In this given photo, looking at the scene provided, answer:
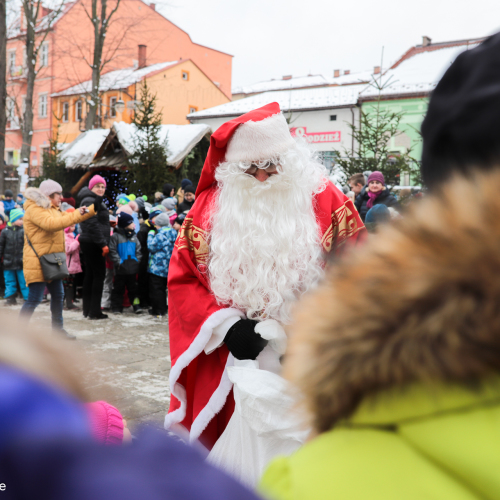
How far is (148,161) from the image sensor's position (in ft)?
50.4

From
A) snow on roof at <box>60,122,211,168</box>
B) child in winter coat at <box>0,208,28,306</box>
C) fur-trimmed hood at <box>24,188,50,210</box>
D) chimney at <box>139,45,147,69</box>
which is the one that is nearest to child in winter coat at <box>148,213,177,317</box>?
fur-trimmed hood at <box>24,188,50,210</box>

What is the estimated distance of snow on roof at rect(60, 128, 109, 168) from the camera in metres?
20.0

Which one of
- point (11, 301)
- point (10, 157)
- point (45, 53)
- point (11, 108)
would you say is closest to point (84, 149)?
point (11, 108)

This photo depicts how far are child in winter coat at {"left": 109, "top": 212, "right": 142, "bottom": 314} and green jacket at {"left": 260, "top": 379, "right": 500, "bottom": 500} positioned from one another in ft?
24.5

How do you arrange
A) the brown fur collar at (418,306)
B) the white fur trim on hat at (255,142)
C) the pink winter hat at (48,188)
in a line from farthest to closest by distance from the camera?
the pink winter hat at (48,188), the white fur trim on hat at (255,142), the brown fur collar at (418,306)

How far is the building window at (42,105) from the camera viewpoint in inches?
1417

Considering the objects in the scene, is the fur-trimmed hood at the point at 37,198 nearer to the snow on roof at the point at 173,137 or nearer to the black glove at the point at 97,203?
the black glove at the point at 97,203

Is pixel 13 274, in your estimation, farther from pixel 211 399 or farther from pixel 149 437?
pixel 149 437

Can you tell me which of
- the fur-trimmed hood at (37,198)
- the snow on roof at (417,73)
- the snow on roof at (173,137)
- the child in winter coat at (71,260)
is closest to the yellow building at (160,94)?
the snow on roof at (417,73)

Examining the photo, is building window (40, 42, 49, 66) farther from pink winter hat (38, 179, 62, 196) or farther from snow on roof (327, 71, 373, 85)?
pink winter hat (38, 179, 62, 196)

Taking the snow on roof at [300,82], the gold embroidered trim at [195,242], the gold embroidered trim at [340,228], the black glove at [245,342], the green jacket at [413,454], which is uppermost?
the snow on roof at [300,82]

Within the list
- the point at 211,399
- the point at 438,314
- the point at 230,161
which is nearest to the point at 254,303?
the point at 211,399

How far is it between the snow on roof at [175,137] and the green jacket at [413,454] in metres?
15.8

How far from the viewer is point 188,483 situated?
0.47 metres
